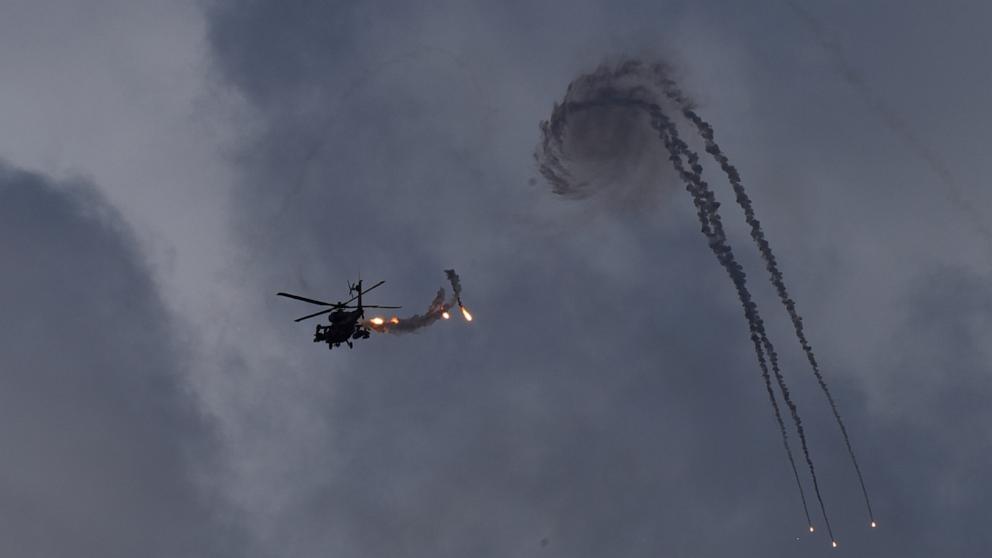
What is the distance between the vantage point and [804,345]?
7831 centimetres

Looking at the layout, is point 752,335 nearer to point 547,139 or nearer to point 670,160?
point 670,160

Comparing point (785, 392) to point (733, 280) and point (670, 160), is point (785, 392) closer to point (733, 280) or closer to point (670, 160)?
point (733, 280)

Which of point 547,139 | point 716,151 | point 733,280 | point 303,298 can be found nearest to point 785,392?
point 733,280

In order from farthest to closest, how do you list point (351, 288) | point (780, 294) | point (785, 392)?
point (351, 288)
point (785, 392)
point (780, 294)

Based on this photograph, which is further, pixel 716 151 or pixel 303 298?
pixel 303 298

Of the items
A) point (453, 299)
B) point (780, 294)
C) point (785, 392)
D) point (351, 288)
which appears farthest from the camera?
point (453, 299)

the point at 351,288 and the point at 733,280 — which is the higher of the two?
the point at 351,288

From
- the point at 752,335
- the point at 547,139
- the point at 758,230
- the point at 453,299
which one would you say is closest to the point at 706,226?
the point at 758,230

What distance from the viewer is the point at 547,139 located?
82.8m

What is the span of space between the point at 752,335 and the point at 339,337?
3741cm

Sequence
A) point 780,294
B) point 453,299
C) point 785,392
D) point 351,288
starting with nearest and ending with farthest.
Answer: point 780,294, point 785,392, point 351,288, point 453,299

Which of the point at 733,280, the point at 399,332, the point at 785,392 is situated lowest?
the point at 785,392

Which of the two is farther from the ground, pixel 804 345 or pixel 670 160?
pixel 670 160

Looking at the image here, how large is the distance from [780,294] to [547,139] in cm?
2406
